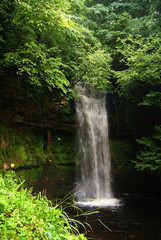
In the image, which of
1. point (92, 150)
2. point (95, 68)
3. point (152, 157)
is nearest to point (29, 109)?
point (95, 68)

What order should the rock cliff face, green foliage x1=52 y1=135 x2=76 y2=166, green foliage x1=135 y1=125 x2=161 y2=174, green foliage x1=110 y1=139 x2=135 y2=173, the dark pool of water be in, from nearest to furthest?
the dark pool of water, the rock cliff face, green foliage x1=135 y1=125 x2=161 y2=174, green foliage x1=52 y1=135 x2=76 y2=166, green foliage x1=110 y1=139 x2=135 y2=173

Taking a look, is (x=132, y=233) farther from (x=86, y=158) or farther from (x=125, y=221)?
(x=86, y=158)

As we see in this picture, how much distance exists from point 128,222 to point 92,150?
4.38 meters

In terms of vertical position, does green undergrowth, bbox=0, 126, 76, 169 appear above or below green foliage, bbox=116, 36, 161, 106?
below

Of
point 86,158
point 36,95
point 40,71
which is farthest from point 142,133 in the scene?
point 40,71

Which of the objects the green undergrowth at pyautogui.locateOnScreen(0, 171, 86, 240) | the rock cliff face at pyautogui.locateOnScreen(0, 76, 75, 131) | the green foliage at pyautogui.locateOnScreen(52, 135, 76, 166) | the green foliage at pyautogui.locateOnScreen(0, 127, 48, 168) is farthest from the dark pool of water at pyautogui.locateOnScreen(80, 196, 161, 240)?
the rock cliff face at pyautogui.locateOnScreen(0, 76, 75, 131)

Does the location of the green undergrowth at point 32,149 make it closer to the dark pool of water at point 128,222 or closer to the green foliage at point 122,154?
the green foliage at point 122,154

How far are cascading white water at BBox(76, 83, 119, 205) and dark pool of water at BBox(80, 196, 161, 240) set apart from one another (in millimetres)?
1637

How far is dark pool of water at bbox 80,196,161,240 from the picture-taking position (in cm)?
485

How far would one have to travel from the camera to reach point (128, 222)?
19.2ft

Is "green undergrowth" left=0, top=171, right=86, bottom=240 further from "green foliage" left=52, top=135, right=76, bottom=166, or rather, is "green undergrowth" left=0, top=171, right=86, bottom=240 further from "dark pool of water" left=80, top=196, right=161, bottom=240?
"green foliage" left=52, top=135, right=76, bottom=166

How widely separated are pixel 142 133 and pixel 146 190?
3312 millimetres

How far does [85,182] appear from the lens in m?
9.22

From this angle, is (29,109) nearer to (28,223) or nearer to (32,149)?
(32,149)
